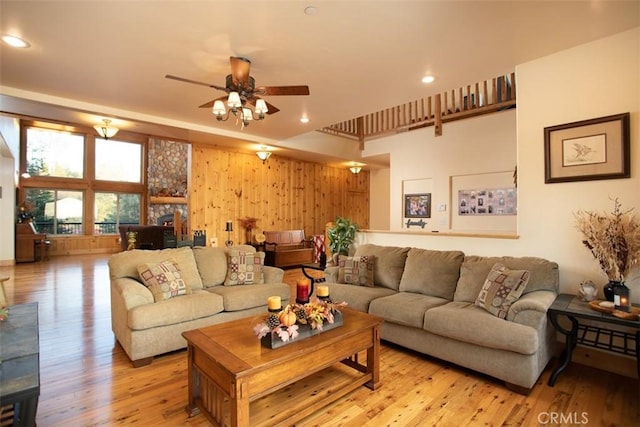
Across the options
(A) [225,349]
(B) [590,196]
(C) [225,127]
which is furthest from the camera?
(C) [225,127]

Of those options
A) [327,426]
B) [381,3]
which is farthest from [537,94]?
[327,426]

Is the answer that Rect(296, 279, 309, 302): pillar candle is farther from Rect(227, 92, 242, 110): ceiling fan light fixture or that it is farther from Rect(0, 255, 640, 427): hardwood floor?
Rect(227, 92, 242, 110): ceiling fan light fixture

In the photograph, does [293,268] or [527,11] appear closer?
[527,11]

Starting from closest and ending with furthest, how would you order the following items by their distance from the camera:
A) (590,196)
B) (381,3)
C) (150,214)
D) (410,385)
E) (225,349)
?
(225,349), (381,3), (410,385), (590,196), (150,214)

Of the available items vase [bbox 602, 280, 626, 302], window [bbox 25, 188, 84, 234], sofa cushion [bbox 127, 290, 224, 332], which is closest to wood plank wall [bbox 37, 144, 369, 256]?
window [bbox 25, 188, 84, 234]

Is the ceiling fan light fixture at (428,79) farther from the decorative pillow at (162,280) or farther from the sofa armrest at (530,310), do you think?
the decorative pillow at (162,280)

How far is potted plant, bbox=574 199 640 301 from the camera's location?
2.39 meters

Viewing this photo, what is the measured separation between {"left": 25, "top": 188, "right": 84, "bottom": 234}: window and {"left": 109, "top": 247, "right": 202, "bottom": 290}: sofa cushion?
29.2 ft

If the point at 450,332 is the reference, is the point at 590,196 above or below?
above

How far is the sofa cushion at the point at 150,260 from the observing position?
318 centimetres

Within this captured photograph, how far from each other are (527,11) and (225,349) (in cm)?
A: 315

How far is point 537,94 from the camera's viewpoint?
312 centimetres

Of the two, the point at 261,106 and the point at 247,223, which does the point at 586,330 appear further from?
the point at 247,223

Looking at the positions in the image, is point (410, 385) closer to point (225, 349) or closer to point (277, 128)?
point (225, 349)
